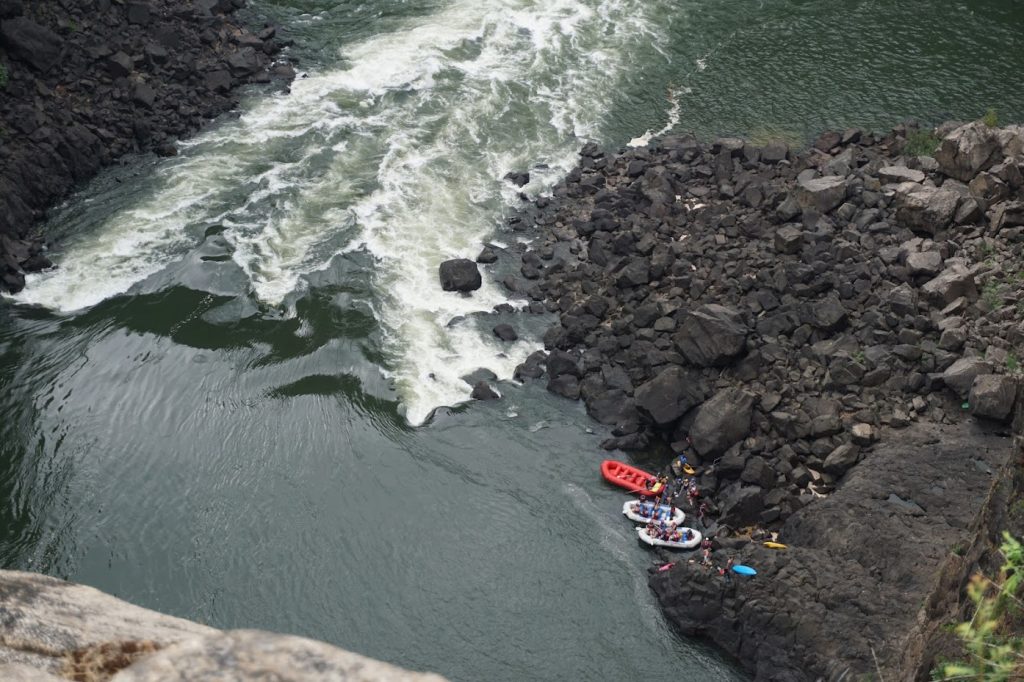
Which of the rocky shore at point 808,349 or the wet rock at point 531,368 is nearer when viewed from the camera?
the rocky shore at point 808,349

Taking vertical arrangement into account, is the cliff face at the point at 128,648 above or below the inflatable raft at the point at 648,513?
above

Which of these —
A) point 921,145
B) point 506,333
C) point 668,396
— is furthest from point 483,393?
point 921,145

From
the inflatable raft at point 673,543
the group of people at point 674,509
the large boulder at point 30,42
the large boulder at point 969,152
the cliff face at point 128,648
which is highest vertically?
the cliff face at point 128,648

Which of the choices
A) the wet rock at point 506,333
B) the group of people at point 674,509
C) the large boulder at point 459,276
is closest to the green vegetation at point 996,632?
the group of people at point 674,509

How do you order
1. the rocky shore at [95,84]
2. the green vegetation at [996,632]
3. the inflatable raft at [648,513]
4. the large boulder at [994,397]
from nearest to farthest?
the green vegetation at [996,632]
the large boulder at [994,397]
the inflatable raft at [648,513]
the rocky shore at [95,84]

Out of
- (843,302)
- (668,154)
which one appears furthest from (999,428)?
(668,154)

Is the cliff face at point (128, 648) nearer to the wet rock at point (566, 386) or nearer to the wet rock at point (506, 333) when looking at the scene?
the wet rock at point (566, 386)

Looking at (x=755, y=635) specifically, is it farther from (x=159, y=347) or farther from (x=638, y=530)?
(x=159, y=347)
